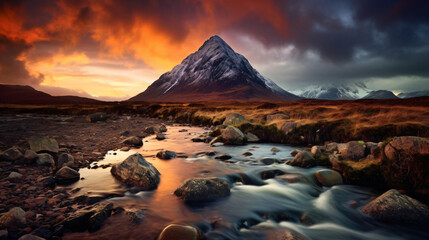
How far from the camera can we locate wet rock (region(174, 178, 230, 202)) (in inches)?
271

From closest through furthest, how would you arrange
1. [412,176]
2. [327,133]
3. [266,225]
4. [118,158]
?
1. [266,225]
2. [412,176]
3. [118,158]
4. [327,133]

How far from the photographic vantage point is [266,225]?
588cm

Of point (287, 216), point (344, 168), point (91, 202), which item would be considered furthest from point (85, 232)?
point (344, 168)

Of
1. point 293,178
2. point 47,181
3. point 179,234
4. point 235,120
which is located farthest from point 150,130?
point 179,234

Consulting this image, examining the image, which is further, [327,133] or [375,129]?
[327,133]

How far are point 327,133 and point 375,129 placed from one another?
9.81ft

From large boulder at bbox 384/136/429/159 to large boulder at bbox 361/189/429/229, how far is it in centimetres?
→ 194

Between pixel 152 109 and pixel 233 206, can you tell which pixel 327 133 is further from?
pixel 152 109

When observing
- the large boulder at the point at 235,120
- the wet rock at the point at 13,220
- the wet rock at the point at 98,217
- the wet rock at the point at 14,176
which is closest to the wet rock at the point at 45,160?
the wet rock at the point at 14,176

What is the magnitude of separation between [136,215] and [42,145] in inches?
301

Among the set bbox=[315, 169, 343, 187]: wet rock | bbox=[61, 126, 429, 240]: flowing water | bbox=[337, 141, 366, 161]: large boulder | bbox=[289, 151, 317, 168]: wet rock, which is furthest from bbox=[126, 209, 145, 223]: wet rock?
bbox=[337, 141, 366, 161]: large boulder

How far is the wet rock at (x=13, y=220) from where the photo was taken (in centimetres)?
437

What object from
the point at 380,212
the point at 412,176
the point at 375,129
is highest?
the point at 375,129

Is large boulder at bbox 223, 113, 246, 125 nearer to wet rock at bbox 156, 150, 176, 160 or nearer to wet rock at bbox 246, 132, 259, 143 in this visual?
wet rock at bbox 246, 132, 259, 143
